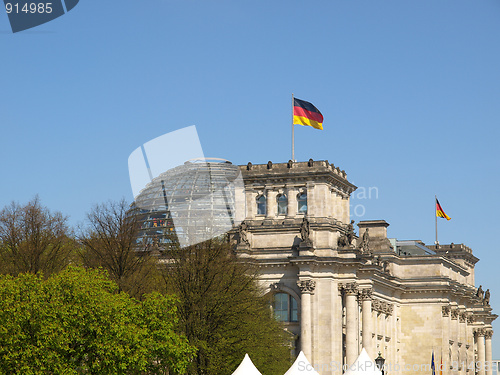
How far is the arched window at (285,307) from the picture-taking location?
109m

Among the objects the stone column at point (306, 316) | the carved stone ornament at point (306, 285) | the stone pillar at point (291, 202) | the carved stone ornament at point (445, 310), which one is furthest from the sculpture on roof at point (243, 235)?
the carved stone ornament at point (445, 310)

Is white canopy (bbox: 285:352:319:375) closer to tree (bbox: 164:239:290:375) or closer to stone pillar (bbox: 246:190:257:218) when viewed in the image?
tree (bbox: 164:239:290:375)

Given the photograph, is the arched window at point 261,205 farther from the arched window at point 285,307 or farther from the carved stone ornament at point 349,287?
the carved stone ornament at point 349,287

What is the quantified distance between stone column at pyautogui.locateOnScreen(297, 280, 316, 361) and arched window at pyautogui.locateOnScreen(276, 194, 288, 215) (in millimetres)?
9642

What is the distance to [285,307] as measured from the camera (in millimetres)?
109750

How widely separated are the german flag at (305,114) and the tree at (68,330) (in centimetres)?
5308

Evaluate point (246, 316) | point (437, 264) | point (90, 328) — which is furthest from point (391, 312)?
point (90, 328)

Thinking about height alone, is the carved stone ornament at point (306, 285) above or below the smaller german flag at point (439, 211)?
below

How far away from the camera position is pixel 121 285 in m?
73.9

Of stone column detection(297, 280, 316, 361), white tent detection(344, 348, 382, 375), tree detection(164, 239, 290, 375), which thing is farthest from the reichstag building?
white tent detection(344, 348, 382, 375)

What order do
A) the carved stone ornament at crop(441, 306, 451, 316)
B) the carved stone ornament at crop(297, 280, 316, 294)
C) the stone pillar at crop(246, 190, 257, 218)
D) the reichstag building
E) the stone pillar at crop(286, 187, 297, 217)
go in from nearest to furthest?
the carved stone ornament at crop(297, 280, 316, 294) → the reichstag building → the stone pillar at crop(286, 187, 297, 217) → the stone pillar at crop(246, 190, 257, 218) → the carved stone ornament at crop(441, 306, 451, 316)

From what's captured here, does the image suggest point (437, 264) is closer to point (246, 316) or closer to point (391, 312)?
point (391, 312)

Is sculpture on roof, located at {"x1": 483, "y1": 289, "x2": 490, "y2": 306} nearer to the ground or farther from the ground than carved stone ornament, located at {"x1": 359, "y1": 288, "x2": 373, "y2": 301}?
farther from the ground

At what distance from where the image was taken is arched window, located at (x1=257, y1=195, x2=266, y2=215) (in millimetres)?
113562
